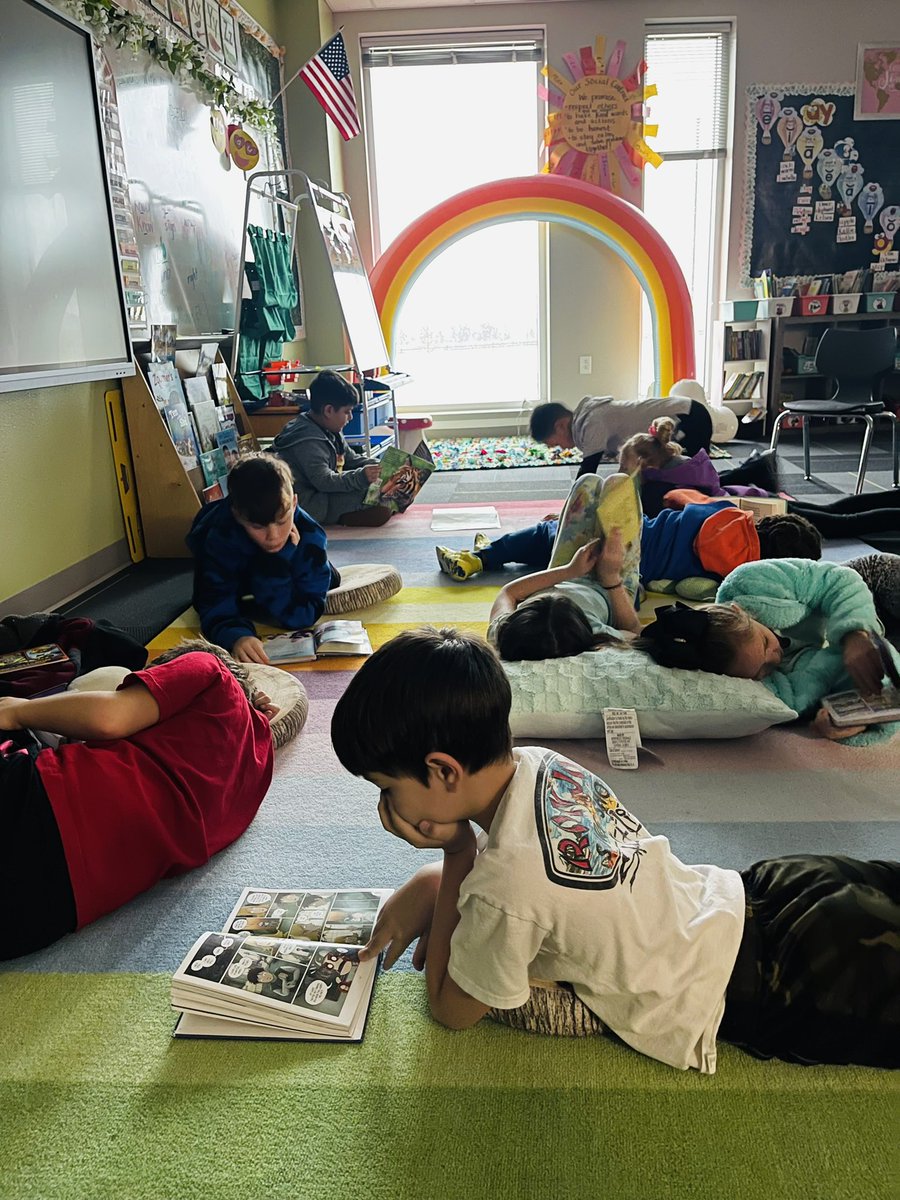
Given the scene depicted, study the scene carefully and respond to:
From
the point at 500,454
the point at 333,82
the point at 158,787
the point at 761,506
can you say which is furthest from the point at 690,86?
the point at 158,787

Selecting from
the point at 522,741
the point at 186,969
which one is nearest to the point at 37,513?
the point at 522,741

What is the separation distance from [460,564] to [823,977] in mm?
2261

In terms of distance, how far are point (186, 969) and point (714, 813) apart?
3.20ft

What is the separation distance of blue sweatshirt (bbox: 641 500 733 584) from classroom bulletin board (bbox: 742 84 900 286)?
4410 millimetres

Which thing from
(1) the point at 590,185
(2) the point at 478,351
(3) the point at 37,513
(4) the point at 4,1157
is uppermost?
(1) the point at 590,185

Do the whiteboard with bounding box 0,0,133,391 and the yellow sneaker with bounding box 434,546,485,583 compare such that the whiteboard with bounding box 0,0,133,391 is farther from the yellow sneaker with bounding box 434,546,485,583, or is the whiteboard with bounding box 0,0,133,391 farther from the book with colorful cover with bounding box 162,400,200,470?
the yellow sneaker with bounding box 434,546,485,583

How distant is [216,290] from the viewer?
4.73 metres

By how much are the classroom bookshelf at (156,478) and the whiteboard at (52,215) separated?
367 mm

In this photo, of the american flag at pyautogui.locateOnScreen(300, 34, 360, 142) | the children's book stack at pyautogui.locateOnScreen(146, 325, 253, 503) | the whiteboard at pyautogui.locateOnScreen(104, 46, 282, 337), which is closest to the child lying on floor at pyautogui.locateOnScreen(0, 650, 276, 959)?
the children's book stack at pyautogui.locateOnScreen(146, 325, 253, 503)

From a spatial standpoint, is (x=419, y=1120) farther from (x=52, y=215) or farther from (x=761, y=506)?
(x=52, y=215)

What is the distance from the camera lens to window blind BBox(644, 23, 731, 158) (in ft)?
20.6

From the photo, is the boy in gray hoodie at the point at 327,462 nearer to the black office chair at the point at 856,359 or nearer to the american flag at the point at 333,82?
the american flag at the point at 333,82

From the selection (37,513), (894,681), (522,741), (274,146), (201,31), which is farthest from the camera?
(274,146)

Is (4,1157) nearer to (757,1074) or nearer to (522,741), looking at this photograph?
(757,1074)
